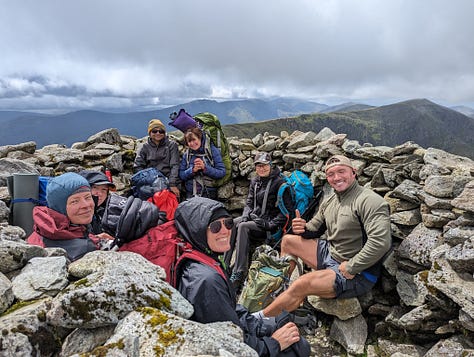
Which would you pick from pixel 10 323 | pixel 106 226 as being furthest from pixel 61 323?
pixel 106 226

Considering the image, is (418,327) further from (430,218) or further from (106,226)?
(106,226)

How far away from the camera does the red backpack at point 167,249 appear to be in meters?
3.64

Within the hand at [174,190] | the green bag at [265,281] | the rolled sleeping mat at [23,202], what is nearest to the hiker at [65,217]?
the rolled sleeping mat at [23,202]

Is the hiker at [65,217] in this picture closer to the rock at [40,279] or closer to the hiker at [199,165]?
the rock at [40,279]

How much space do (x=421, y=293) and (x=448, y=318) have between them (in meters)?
0.55

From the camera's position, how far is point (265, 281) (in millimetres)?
7027

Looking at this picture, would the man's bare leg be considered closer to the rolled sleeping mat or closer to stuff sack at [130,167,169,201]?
stuff sack at [130,167,169,201]

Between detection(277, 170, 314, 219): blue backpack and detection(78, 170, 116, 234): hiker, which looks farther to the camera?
detection(277, 170, 314, 219): blue backpack

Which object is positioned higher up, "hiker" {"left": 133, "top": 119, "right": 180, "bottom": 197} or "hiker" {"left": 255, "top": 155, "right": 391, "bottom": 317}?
"hiker" {"left": 133, "top": 119, "right": 180, "bottom": 197}

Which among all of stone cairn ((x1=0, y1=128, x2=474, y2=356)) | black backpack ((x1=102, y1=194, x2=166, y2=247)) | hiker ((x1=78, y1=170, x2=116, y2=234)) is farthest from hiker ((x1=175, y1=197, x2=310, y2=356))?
hiker ((x1=78, y1=170, x2=116, y2=234))

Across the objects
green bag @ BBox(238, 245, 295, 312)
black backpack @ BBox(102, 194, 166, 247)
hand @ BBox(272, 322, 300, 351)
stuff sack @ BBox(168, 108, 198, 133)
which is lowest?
green bag @ BBox(238, 245, 295, 312)

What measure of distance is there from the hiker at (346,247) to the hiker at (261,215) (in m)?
1.91

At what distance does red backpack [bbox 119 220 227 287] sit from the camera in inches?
143

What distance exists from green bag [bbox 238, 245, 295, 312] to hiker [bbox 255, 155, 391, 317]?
49cm
